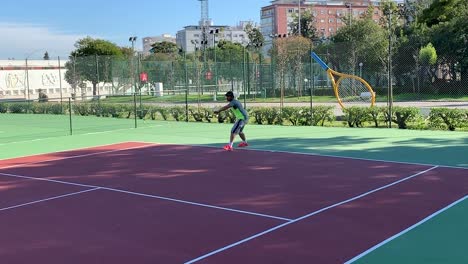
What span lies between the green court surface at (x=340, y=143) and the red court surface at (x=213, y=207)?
35 cm

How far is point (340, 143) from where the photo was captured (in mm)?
13797

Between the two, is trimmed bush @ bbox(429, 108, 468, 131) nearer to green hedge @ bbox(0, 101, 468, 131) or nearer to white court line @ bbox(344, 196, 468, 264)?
green hedge @ bbox(0, 101, 468, 131)

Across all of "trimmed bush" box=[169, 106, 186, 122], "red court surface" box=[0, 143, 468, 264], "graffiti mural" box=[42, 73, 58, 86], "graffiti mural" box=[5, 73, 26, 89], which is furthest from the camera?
"graffiti mural" box=[42, 73, 58, 86]

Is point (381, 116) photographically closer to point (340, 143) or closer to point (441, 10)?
point (340, 143)

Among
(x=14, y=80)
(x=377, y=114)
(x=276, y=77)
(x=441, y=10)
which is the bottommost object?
(x=377, y=114)

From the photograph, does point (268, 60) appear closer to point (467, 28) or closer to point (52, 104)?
point (467, 28)

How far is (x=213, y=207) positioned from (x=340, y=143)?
23.1ft

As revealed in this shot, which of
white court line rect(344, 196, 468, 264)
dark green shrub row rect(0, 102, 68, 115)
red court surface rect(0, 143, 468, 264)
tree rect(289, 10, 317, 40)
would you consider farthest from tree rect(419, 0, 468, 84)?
tree rect(289, 10, 317, 40)

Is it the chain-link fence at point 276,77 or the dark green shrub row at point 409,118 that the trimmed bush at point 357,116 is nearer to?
the dark green shrub row at point 409,118

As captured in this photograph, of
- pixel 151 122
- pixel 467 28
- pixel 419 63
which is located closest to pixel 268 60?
pixel 419 63

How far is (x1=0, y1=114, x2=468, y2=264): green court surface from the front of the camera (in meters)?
5.48

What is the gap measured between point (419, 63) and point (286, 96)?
8.46 meters

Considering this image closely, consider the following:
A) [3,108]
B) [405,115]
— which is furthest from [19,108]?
[405,115]

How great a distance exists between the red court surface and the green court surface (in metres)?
0.35
